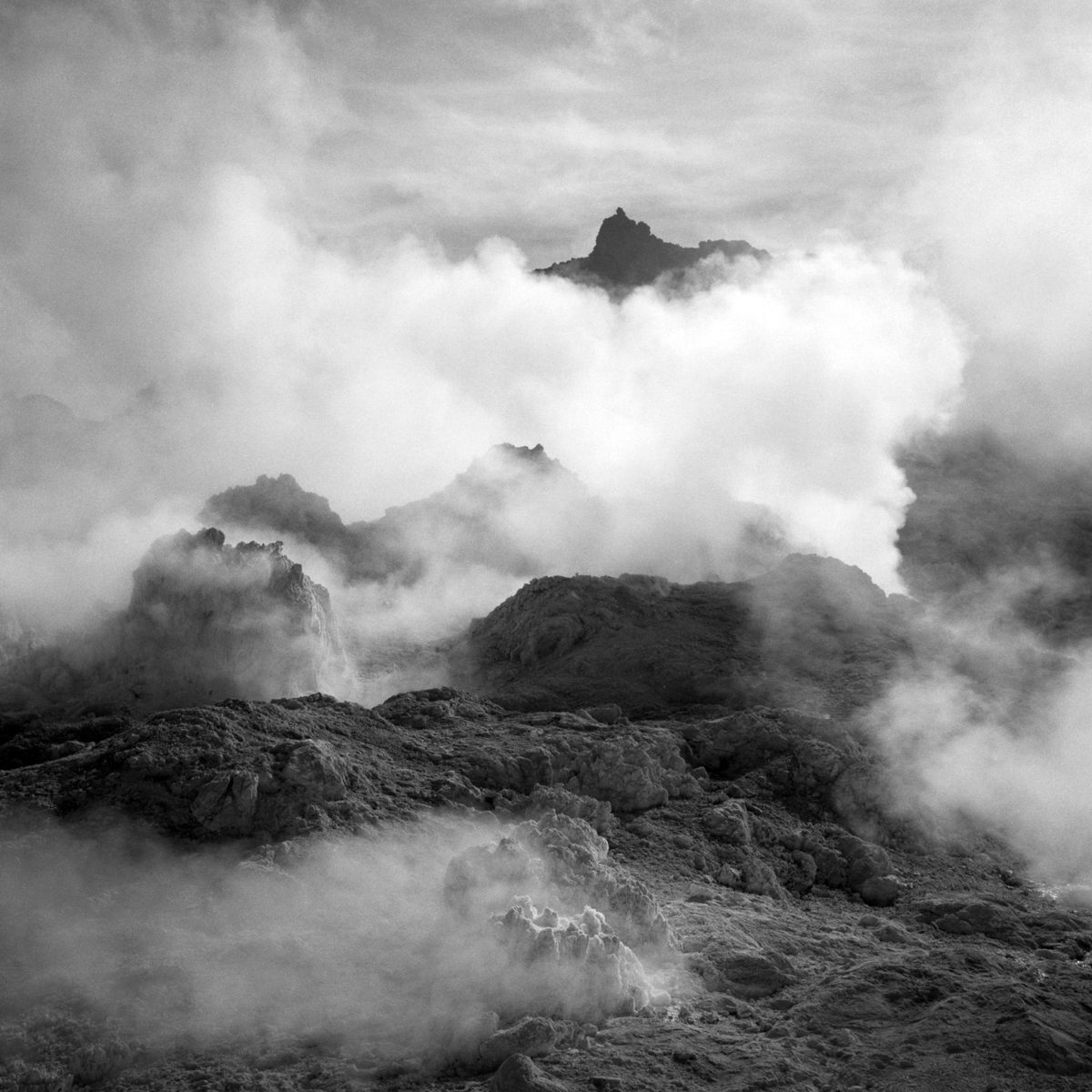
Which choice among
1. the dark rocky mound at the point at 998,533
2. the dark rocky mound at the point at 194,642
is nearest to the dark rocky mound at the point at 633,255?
the dark rocky mound at the point at 998,533

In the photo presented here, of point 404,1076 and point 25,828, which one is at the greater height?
point 25,828

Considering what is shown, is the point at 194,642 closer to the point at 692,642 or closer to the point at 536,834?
the point at 692,642

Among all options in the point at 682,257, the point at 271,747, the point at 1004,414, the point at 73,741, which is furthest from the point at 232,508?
the point at 682,257

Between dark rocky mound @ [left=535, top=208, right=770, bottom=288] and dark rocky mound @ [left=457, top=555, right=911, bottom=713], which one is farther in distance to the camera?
dark rocky mound @ [left=535, top=208, right=770, bottom=288]

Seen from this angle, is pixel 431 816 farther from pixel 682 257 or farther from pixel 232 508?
pixel 682 257

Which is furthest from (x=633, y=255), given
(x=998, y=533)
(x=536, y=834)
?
(x=536, y=834)

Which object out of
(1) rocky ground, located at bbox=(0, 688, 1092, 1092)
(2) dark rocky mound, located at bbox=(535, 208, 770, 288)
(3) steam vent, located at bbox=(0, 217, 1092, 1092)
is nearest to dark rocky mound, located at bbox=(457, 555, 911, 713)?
(3) steam vent, located at bbox=(0, 217, 1092, 1092)

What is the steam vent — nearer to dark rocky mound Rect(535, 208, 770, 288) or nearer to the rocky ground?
the rocky ground
